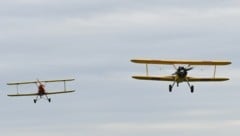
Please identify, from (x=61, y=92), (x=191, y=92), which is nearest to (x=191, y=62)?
(x=191, y=92)

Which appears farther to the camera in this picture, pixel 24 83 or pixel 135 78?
pixel 24 83

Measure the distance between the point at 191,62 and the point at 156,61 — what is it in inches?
198

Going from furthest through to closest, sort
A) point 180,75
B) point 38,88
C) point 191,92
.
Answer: point 38,88, point 180,75, point 191,92

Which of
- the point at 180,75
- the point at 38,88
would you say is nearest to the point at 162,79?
the point at 180,75

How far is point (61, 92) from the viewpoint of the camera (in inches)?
7362

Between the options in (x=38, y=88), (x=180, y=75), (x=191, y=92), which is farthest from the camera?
(x=38, y=88)

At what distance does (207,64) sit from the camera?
15038cm

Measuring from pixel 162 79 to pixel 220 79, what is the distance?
8.84 m

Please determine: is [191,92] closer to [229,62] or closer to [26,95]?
[229,62]

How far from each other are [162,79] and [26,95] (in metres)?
47.7

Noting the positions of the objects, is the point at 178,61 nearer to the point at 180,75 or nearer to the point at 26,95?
the point at 180,75

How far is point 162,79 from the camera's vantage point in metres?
146

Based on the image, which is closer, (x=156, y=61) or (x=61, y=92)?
(x=156, y=61)

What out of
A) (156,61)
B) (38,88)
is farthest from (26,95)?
(156,61)
